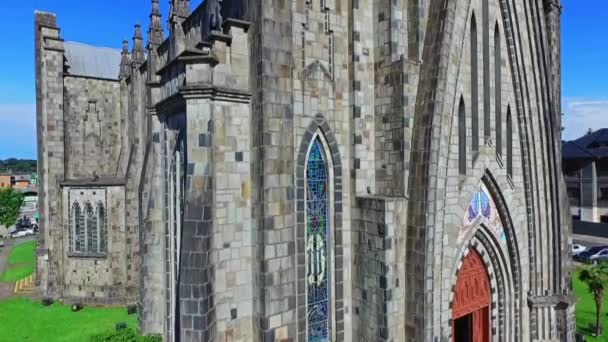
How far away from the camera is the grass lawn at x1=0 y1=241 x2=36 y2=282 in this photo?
29.9 metres

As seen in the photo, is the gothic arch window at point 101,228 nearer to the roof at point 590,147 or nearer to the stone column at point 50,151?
the stone column at point 50,151

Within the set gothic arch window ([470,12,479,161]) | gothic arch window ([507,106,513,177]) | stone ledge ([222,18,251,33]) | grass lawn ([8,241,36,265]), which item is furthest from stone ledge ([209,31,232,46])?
grass lawn ([8,241,36,265])

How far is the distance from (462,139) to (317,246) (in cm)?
577

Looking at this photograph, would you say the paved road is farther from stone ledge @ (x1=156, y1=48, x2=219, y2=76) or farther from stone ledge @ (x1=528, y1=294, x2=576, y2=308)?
stone ledge @ (x1=156, y1=48, x2=219, y2=76)

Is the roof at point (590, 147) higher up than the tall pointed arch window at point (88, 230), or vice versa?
the roof at point (590, 147)

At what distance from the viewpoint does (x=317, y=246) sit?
34.6ft

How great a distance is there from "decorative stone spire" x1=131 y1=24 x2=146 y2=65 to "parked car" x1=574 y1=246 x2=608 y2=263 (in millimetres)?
36246

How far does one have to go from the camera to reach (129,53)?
93.5 ft

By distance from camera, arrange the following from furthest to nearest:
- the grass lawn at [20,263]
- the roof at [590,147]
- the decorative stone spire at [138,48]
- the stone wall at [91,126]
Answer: the roof at [590,147] < the grass lawn at [20,263] < the stone wall at [91,126] < the decorative stone spire at [138,48]

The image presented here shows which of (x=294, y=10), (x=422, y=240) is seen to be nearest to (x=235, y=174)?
(x=294, y=10)

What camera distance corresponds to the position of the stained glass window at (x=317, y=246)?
10.4 m

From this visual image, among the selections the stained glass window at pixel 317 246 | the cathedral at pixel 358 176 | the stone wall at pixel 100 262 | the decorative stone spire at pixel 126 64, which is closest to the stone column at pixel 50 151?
the stone wall at pixel 100 262

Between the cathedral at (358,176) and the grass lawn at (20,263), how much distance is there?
23139mm

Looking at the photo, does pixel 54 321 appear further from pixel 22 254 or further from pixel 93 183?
pixel 22 254
